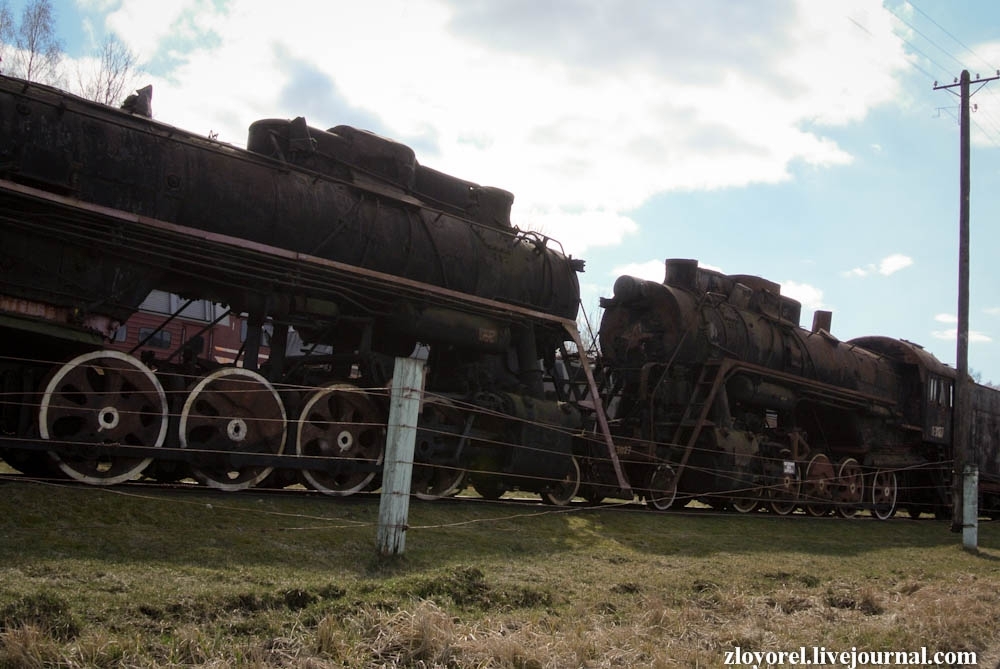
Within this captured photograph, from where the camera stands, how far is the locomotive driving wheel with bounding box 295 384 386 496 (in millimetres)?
8812

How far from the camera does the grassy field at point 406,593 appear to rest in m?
4.14

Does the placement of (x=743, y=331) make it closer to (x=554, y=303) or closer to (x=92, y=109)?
(x=554, y=303)

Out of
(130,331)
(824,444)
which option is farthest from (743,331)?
(130,331)

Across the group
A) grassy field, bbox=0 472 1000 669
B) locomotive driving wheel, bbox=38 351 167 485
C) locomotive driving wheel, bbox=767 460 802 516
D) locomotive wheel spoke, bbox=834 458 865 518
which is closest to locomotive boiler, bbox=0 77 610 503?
locomotive driving wheel, bbox=38 351 167 485

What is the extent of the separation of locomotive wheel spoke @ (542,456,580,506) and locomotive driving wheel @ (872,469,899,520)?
826cm

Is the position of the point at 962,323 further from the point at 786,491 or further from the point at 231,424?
the point at 231,424

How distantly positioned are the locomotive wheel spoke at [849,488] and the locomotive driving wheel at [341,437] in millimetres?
9892

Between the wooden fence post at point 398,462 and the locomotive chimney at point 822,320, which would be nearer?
the wooden fence post at point 398,462

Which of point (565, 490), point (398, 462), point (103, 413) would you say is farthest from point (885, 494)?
point (103, 413)

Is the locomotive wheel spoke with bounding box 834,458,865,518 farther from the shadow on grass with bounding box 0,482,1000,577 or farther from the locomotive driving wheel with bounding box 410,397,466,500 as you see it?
the locomotive driving wheel with bounding box 410,397,466,500

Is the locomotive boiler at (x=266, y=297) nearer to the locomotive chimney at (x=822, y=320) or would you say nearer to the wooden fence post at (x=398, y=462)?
the wooden fence post at (x=398, y=462)

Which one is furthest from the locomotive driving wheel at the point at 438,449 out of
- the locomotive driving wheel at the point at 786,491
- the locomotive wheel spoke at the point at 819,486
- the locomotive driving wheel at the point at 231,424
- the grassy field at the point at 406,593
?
the locomotive wheel spoke at the point at 819,486

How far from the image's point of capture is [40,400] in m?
7.27

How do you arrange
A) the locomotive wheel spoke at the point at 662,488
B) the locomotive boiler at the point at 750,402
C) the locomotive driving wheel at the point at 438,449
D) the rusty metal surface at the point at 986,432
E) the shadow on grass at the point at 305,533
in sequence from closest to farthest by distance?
Result: the shadow on grass at the point at 305,533 → the locomotive driving wheel at the point at 438,449 → the locomotive wheel spoke at the point at 662,488 → the locomotive boiler at the point at 750,402 → the rusty metal surface at the point at 986,432
